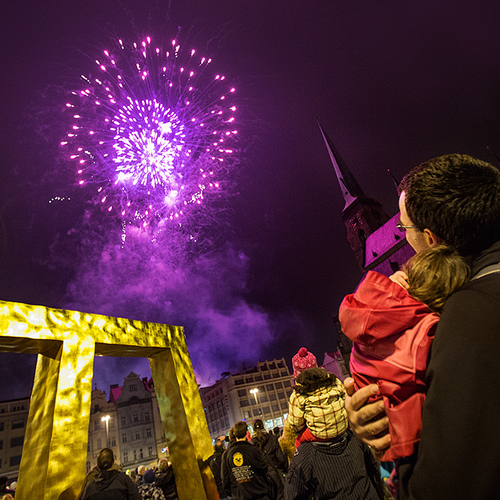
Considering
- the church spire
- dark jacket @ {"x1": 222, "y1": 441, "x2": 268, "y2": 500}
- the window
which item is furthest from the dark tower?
the window

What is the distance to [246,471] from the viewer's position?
4.72 m

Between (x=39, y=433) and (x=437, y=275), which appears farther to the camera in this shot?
(x=39, y=433)

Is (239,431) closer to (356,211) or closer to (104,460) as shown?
(104,460)

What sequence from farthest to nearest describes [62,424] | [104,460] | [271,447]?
[271,447]
[104,460]
[62,424]

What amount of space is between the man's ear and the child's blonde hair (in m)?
0.08

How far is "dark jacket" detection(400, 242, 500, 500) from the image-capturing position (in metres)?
0.89

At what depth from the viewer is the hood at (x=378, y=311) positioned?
131cm

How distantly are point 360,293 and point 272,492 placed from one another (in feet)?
16.5

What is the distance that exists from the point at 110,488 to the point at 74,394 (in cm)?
147

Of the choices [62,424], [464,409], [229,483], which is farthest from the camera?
[229,483]

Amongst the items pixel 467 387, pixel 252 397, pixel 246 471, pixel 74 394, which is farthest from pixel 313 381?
pixel 252 397

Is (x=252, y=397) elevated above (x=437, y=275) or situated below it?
above

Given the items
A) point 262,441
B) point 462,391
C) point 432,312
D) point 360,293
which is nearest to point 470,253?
point 432,312

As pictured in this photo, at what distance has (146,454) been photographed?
50.7 m
